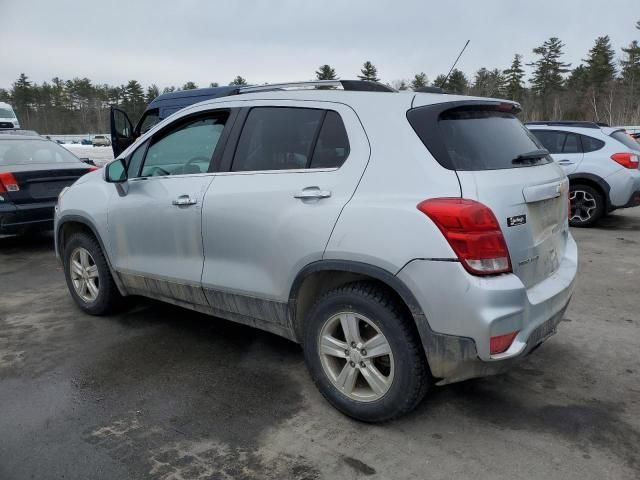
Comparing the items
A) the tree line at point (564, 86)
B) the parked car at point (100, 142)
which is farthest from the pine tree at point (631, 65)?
the parked car at point (100, 142)

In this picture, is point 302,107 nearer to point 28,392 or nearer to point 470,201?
point 470,201

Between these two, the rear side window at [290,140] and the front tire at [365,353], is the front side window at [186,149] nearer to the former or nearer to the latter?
the rear side window at [290,140]

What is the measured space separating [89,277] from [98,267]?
0.80ft

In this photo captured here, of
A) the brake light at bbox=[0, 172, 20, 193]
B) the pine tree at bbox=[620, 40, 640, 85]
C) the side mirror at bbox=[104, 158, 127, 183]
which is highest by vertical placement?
the pine tree at bbox=[620, 40, 640, 85]

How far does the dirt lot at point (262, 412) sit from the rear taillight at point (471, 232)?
961 millimetres

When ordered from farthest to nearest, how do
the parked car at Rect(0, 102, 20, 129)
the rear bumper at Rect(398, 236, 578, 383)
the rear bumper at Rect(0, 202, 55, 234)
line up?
the parked car at Rect(0, 102, 20, 129) → the rear bumper at Rect(0, 202, 55, 234) → the rear bumper at Rect(398, 236, 578, 383)

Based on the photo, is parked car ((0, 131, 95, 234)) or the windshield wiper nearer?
the windshield wiper

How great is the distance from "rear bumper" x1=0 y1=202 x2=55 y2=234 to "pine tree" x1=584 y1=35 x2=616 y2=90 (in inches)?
2411

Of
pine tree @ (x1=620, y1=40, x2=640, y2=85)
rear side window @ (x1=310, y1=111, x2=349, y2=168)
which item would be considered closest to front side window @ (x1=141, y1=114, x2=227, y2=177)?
rear side window @ (x1=310, y1=111, x2=349, y2=168)

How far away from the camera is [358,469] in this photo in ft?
8.11

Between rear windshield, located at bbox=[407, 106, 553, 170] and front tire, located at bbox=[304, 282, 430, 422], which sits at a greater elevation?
rear windshield, located at bbox=[407, 106, 553, 170]

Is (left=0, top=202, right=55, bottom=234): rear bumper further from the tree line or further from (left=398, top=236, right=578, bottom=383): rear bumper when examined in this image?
the tree line

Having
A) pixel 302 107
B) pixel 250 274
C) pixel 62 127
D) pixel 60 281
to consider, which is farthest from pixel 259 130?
pixel 62 127

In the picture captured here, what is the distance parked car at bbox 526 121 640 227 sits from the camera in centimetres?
819
